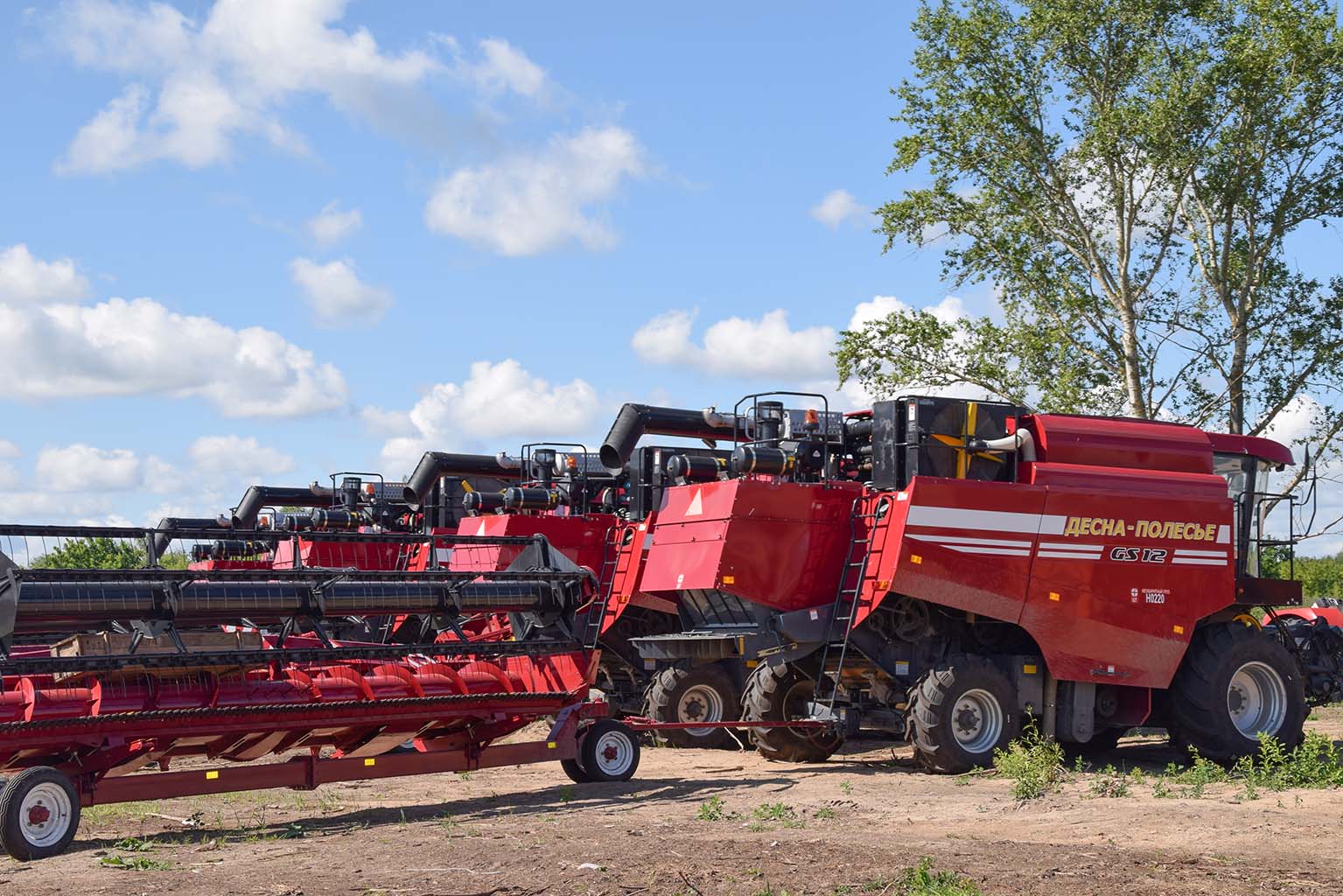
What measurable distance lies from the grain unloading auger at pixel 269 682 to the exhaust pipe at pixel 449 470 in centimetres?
802

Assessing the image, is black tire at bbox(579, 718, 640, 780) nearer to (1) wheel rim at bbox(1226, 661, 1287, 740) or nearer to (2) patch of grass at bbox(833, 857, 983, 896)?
(2) patch of grass at bbox(833, 857, 983, 896)

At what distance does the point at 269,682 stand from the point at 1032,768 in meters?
5.83

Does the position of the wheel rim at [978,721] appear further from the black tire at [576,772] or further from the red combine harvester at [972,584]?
the black tire at [576,772]

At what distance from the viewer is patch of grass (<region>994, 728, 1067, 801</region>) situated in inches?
454

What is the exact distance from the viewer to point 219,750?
11.0m

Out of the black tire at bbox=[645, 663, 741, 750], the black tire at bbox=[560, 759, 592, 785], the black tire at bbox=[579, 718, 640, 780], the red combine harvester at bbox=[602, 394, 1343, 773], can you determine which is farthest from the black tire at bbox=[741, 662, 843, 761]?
the black tire at bbox=[560, 759, 592, 785]

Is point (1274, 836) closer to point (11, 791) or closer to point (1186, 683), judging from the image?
point (1186, 683)

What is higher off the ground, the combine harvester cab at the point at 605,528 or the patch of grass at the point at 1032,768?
the combine harvester cab at the point at 605,528

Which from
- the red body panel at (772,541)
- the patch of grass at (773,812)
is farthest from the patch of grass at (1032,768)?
the red body panel at (772,541)

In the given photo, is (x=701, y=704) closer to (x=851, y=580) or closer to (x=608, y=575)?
(x=608, y=575)

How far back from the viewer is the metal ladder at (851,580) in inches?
521

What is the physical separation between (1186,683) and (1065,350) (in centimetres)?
1491

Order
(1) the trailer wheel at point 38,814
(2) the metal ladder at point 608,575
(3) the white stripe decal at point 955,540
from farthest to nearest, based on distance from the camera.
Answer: (2) the metal ladder at point 608,575 < (3) the white stripe decal at point 955,540 < (1) the trailer wheel at point 38,814

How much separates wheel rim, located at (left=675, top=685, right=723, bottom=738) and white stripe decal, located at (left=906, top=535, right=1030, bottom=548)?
3.35 meters
